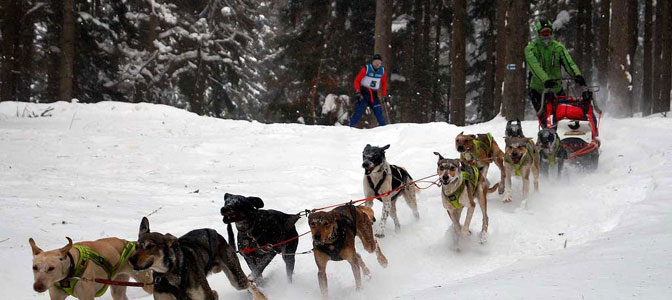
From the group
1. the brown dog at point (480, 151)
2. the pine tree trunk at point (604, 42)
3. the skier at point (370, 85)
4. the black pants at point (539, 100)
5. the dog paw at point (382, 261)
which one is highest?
the pine tree trunk at point (604, 42)

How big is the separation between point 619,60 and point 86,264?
1490 centimetres

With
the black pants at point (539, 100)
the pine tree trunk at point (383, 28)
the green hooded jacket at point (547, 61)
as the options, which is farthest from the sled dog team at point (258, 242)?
the pine tree trunk at point (383, 28)

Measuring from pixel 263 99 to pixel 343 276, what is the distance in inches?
1128

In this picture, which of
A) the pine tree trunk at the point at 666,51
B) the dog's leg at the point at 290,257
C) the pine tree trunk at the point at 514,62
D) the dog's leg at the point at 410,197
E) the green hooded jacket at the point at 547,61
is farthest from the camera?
the pine tree trunk at the point at 666,51

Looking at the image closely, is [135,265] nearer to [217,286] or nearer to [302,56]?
[217,286]

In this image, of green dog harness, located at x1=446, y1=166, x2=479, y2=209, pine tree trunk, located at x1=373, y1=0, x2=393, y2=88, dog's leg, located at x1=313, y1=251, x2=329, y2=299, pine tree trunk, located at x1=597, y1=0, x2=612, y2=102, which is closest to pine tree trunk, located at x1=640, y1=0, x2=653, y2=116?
pine tree trunk, located at x1=597, y1=0, x2=612, y2=102

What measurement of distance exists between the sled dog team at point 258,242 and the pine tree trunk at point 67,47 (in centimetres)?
1536

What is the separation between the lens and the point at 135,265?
13.6 ft

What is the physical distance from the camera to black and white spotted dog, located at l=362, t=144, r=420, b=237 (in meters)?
7.24

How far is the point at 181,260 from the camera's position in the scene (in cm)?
443

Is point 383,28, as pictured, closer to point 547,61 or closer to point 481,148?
point 547,61

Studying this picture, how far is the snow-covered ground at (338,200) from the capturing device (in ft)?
16.1

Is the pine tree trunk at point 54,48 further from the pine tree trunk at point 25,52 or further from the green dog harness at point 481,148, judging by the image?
the green dog harness at point 481,148

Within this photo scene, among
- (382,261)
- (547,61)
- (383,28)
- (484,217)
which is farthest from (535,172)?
(383,28)
